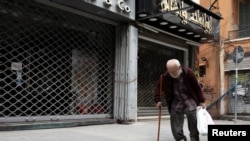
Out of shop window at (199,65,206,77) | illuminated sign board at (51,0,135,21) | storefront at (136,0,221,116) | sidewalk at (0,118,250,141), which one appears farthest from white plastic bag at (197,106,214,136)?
shop window at (199,65,206,77)

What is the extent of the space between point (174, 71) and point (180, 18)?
205 inches

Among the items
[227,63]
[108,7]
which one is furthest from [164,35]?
[227,63]

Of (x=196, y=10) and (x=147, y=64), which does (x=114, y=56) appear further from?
(x=196, y=10)

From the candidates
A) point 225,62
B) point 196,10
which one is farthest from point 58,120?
point 225,62

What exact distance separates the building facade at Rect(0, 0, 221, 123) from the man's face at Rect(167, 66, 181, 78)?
294 cm

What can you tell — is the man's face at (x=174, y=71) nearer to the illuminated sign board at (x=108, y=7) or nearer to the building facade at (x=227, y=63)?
the illuminated sign board at (x=108, y=7)

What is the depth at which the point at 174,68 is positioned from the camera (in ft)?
21.0

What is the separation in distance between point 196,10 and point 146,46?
208 cm

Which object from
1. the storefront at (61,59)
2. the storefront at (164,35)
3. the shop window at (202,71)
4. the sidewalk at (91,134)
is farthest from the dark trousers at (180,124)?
the shop window at (202,71)

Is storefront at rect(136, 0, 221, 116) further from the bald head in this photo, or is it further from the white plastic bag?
the white plastic bag

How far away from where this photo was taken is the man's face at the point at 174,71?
639cm

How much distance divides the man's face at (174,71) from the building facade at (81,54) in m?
2.94

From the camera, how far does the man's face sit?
21.0 feet

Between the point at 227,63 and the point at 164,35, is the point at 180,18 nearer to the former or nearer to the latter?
the point at 164,35
